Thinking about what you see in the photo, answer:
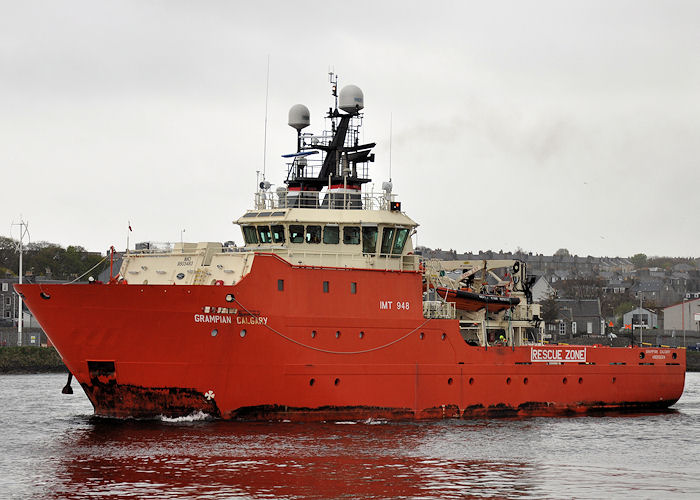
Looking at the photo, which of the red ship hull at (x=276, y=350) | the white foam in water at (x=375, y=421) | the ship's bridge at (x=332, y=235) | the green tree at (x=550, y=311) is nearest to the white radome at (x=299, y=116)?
the ship's bridge at (x=332, y=235)

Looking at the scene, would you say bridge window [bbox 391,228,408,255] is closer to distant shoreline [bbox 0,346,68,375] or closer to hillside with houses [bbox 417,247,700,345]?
hillside with houses [bbox 417,247,700,345]

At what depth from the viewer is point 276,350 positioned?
26.1m

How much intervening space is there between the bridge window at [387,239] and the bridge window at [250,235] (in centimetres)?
381

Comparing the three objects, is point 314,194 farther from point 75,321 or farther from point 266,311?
point 75,321

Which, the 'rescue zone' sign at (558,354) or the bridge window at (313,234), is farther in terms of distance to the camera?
the 'rescue zone' sign at (558,354)

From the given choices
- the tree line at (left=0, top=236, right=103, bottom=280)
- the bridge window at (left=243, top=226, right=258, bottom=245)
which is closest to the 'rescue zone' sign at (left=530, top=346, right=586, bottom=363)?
the bridge window at (left=243, top=226, right=258, bottom=245)

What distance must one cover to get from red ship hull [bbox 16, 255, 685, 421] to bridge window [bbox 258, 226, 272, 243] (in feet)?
8.18

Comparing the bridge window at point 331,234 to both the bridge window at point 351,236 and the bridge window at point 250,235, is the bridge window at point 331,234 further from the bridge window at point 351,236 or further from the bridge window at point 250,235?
the bridge window at point 250,235

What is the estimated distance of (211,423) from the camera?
84.0ft

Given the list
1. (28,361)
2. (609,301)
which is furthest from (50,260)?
(609,301)

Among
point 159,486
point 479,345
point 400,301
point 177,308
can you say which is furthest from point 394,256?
point 159,486

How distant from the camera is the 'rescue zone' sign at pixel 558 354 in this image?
1246 inches

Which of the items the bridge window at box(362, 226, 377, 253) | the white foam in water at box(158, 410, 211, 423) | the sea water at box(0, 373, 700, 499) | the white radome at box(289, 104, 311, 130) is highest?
the white radome at box(289, 104, 311, 130)

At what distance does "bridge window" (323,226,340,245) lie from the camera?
28.7 m
